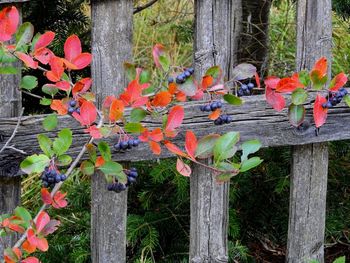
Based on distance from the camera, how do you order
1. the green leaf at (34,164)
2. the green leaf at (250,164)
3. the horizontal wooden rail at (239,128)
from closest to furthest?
the green leaf at (34,164)
the green leaf at (250,164)
the horizontal wooden rail at (239,128)

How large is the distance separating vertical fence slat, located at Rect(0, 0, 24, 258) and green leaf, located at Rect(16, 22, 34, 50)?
0.81 ft

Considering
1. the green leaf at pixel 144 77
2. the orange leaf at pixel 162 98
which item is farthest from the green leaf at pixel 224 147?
the green leaf at pixel 144 77

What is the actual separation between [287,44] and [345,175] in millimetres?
1589

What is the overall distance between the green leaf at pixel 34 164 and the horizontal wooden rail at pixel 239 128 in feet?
1.34

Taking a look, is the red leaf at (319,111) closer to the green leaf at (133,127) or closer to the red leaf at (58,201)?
the green leaf at (133,127)

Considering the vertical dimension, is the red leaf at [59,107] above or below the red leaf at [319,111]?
above

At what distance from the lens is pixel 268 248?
293cm

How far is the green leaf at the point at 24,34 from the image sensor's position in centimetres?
172

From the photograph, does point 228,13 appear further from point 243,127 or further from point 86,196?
point 86,196

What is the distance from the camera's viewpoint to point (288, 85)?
196 cm

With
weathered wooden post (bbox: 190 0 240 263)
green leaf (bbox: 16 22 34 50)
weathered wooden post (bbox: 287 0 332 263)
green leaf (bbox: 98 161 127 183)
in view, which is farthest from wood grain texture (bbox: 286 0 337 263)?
green leaf (bbox: 16 22 34 50)

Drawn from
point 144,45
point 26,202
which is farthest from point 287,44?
point 26,202

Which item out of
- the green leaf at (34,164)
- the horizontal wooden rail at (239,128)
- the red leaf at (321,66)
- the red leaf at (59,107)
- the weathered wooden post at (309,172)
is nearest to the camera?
the green leaf at (34,164)

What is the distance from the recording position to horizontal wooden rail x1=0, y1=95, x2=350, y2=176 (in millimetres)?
2041
